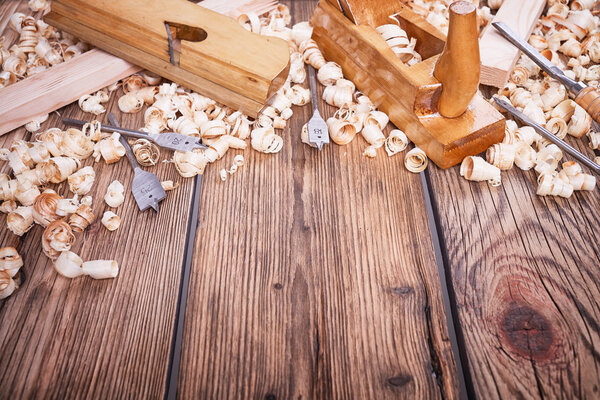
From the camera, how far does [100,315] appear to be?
36.2 inches

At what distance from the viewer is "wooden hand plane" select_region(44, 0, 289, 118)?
3.88ft

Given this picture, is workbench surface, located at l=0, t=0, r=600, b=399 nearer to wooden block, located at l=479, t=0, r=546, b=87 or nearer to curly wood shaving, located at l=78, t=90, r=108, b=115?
curly wood shaving, located at l=78, t=90, r=108, b=115

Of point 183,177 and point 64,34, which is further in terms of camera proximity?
point 64,34

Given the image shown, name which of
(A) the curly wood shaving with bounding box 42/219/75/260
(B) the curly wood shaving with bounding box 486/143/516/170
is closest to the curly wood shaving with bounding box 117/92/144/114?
(A) the curly wood shaving with bounding box 42/219/75/260

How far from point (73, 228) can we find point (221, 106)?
1.71ft

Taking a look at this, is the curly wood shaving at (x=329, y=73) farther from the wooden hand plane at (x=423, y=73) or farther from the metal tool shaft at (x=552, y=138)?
the metal tool shaft at (x=552, y=138)

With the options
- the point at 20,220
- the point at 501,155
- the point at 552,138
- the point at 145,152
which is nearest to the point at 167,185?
the point at 145,152

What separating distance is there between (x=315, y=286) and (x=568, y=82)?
2.80 feet

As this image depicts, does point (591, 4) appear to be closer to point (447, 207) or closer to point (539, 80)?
point (539, 80)

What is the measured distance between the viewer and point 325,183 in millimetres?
1143

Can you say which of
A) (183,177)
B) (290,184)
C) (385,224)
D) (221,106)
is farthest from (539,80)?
(183,177)

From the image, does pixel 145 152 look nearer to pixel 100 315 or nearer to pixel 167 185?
pixel 167 185

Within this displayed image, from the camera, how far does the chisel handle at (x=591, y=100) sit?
3.53ft

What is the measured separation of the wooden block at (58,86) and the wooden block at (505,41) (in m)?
1.09
